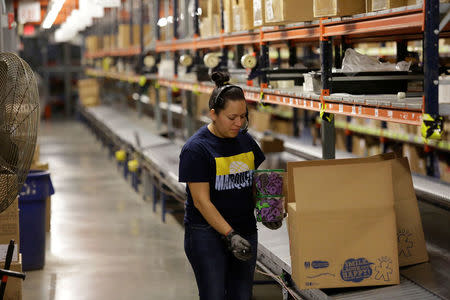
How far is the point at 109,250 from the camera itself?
677 cm

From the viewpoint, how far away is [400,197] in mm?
3395

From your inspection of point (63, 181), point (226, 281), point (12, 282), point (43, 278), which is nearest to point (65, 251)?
point (43, 278)

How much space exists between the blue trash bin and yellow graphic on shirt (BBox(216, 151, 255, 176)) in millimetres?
3329

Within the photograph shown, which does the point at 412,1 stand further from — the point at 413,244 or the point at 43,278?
the point at 43,278

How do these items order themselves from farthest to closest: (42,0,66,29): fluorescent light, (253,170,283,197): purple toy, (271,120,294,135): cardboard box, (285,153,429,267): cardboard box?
(271,120,294,135): cardboard box, (42,0,66,29): fluorescent light, (285,153,429,267): cardboard box, (253,170,283,197): purple toy

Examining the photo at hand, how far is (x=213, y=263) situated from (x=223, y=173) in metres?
0.41

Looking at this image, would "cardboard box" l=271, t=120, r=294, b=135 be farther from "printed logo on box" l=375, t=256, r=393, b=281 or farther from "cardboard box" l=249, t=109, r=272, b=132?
"printed logo on box" l=375, t=256, r=393, b=281

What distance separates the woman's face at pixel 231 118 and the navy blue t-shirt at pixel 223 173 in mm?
79

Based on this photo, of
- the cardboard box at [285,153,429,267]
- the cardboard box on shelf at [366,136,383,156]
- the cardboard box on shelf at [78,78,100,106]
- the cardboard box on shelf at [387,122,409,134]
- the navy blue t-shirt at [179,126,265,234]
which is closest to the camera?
the navy blue t-shirt at [179,126,265,234]

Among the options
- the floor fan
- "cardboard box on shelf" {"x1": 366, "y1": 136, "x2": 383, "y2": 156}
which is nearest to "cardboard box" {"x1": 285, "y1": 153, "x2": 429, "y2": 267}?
the floor fan

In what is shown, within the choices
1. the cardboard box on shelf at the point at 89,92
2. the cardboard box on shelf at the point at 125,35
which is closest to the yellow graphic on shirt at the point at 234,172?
the cardboard box on shelf at the point at 125,35

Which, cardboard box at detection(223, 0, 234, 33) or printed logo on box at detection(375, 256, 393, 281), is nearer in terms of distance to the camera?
printed logo on box at detection(375, 256, 393, 281)

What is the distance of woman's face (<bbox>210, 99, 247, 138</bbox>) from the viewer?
300 cm

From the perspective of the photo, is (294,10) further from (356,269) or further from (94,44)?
(94,44)
